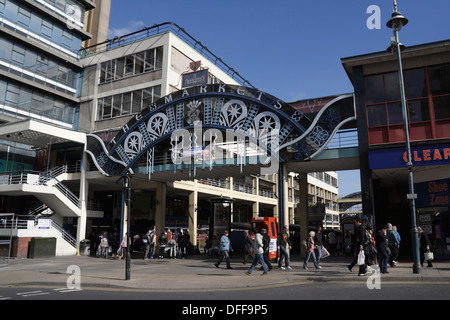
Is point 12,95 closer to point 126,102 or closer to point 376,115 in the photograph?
point 126,102

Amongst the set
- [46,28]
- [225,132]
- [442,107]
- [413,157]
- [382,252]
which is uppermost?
[46,28]

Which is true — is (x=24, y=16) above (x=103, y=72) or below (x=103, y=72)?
above

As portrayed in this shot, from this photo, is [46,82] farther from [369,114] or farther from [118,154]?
[369,114]

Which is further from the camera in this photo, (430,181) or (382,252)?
(430,181)

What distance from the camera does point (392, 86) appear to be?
57.7ft

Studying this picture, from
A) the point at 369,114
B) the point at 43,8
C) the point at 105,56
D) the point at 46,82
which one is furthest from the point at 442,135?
the point at 43,8

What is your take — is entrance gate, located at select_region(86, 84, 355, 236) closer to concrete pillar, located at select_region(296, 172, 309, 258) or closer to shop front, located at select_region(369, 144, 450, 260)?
shop front, located at select_region(369, 144, 450, 260)

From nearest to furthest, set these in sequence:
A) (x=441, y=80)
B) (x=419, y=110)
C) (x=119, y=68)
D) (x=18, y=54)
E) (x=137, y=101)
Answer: (x=441, y=80)
(x=419, y=110)
(x=137, y=101)
(x=119, y=68)
(x=18, y=54)

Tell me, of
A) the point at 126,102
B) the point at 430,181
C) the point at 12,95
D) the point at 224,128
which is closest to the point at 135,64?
the point at 126,102

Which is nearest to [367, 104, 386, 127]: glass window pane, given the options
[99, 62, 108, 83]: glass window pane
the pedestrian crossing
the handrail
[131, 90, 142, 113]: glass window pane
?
the pedestrian crossing

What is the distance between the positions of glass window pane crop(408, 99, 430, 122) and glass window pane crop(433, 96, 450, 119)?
36 centimetres

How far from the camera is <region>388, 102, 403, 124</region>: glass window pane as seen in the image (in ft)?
56.5

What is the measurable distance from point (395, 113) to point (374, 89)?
1.52 m
